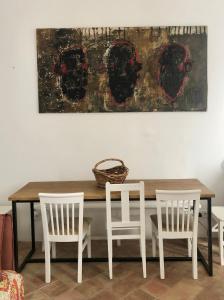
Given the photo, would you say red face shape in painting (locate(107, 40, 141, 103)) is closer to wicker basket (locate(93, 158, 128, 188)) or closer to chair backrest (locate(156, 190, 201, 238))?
wicker basket (locate(93, 158, 128, 188))

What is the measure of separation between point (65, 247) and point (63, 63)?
2148 mm

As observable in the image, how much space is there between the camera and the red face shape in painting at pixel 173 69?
3.33 meters

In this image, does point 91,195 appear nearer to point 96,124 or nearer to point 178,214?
point 178,214

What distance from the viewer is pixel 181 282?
249 cm

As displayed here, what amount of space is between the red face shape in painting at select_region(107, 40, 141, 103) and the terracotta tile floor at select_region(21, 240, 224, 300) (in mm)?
1896

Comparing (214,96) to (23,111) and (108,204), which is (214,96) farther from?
(23,111)

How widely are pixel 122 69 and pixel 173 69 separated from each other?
60 centimetres

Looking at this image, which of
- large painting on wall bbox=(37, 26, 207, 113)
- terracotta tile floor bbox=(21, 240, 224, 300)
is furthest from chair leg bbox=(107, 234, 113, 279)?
large painting on wall bbox=(37, 26, 207, 113)

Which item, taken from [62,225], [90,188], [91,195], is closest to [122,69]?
[90,188]

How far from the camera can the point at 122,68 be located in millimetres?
3342

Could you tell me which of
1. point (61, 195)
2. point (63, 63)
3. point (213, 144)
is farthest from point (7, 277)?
point (213, 144)

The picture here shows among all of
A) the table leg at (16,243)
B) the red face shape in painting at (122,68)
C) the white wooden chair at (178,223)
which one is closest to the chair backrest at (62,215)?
the table leg at (16,243)

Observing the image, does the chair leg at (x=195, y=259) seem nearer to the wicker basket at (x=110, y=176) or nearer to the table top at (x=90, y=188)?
the table top at (x=90, y=188)

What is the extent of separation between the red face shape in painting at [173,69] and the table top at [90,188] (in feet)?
3.46
